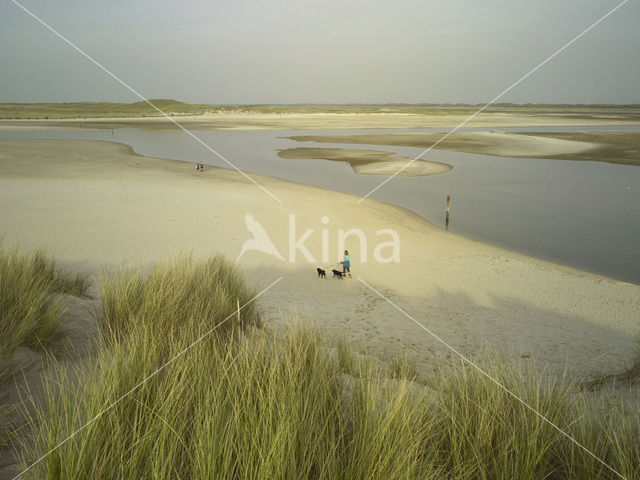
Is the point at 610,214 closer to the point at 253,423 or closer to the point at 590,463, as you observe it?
the point at 590,463

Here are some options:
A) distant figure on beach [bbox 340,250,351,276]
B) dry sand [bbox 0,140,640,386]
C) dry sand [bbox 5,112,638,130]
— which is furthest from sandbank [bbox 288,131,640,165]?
distant figure on beach [bbox 340,250,351,276]

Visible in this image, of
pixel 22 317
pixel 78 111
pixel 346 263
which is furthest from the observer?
pixel 78 111

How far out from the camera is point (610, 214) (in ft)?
57.4

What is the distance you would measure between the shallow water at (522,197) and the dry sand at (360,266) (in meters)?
1.80

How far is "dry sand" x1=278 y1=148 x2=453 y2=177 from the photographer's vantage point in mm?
27623

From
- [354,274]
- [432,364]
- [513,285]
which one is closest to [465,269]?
[513,285]

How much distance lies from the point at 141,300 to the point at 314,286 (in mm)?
5234

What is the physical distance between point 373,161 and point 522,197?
12.7 m

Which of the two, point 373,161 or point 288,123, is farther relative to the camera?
point 288,123

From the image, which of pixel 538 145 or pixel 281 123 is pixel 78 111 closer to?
pixel 281 123

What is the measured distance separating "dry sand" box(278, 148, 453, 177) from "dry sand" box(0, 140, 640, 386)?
9.27 m

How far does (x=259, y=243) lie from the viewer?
12.6 meters

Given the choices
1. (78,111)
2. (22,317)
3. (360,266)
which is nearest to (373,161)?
(360,266)

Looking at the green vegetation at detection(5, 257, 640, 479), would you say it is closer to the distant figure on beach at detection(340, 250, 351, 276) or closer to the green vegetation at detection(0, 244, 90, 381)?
the green vegetation at detection(0, 244, 90, 381)
